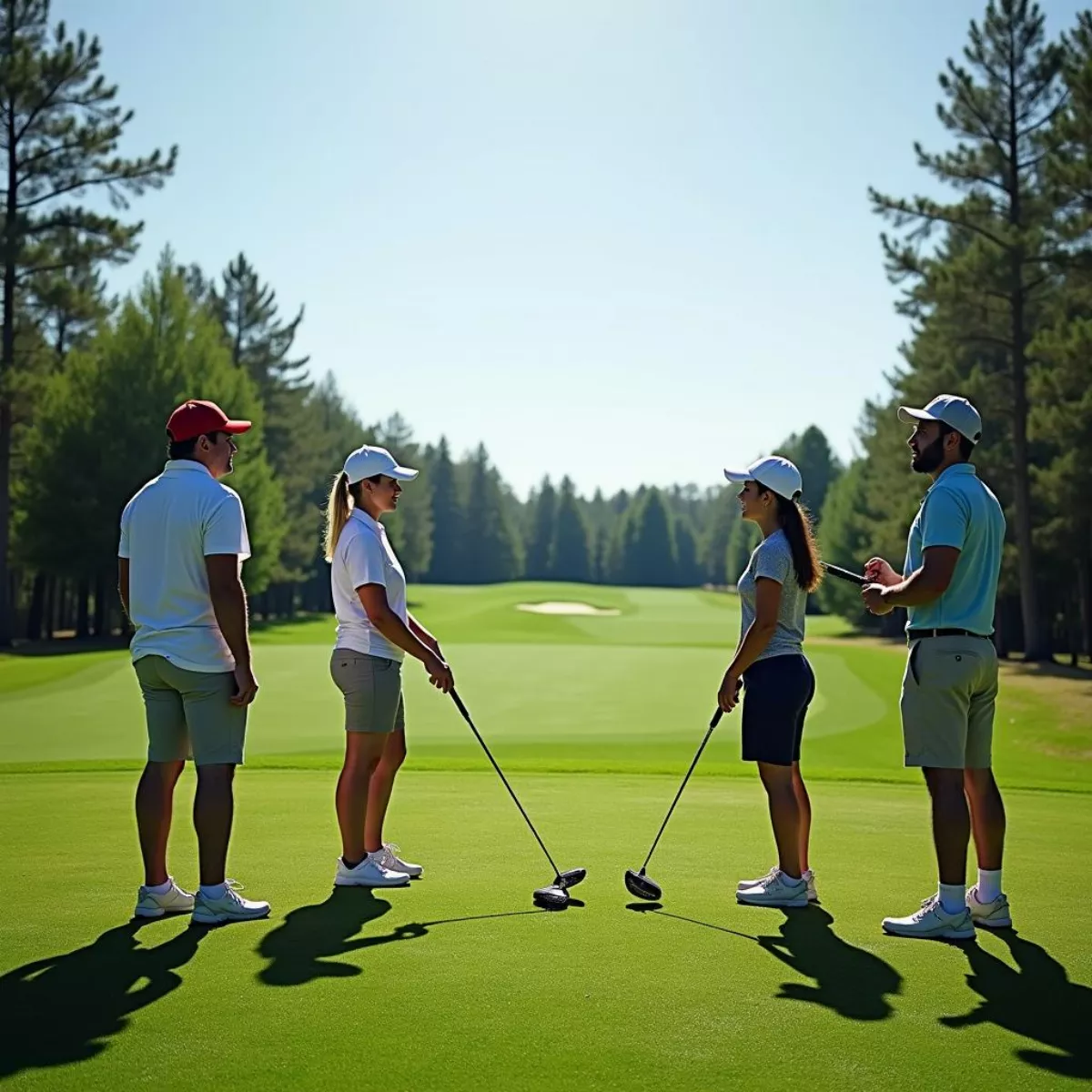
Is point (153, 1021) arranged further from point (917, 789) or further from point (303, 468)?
point (303, 468)

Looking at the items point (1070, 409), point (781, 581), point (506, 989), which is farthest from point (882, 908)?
point (1070, 409)

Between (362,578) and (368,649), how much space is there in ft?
1.24

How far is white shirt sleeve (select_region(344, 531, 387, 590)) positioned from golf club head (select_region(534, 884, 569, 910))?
177 centimetres

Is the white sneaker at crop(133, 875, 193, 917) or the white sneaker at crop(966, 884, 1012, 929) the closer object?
the white sneaker at crop(133, 875, 193, 917)

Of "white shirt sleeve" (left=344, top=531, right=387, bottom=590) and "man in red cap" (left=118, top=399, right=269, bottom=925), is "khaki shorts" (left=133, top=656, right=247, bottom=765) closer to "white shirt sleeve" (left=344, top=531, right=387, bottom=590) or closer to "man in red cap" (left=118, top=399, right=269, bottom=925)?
"man in red cap" (left=118, top=399, right=269, bottom=925)

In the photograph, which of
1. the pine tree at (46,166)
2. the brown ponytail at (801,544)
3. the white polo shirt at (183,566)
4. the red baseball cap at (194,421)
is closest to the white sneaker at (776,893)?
the brown ponytail at (801,544)

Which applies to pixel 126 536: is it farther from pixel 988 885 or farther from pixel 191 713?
pixel 988 885

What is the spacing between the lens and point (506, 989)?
3.89m

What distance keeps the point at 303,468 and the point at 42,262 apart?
1008 inches

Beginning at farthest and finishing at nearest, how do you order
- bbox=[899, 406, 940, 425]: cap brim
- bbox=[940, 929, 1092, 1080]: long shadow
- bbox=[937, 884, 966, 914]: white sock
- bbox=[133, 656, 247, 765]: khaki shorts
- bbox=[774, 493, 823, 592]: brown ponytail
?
bbox=[774, 493, 823, 592]: brown ponytail
bbox=[899, 406, 940, 425]: cap brim
bbox=[133, 656, 247, 765]: khaki shorts
bbox=[937, 884, 966, 914]: white sock
bbox=[940, 929, 1092, 1080]: long shadow

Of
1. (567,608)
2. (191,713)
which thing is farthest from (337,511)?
(567,608)

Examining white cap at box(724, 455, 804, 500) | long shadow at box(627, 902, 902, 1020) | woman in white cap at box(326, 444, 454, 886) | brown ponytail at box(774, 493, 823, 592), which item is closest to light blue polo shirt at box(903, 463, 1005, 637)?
brown ponytail at box(774, 493, 823, 592)

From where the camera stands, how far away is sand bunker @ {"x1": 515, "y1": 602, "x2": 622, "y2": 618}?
61906mm

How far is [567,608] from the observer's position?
210ft
